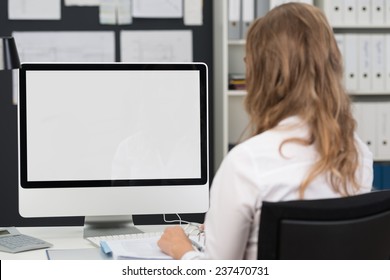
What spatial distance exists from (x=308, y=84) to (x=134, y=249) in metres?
0.73

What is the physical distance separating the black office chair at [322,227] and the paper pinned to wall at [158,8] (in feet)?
8.59

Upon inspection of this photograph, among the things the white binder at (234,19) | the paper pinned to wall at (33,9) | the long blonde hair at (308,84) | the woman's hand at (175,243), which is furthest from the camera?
the paper pinned to wall at (33,9)

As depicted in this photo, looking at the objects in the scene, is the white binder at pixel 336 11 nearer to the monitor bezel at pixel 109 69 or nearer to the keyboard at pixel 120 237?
the monitor bezel at pixel 109 69

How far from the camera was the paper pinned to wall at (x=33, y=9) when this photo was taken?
3.48m

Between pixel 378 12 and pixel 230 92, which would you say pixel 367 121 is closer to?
pixel 378 12

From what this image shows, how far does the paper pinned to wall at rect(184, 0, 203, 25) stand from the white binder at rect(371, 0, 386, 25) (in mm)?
969

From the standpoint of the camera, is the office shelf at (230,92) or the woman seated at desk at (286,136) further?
the office shelf at (230,92)

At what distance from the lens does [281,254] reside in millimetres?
1074

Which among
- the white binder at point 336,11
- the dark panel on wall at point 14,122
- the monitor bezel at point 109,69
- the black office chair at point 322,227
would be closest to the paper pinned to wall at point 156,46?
the dark panel on wall at point 14,122

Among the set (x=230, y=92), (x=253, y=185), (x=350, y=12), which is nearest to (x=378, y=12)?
(x=350, y=12)

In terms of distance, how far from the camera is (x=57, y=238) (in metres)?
1.88
